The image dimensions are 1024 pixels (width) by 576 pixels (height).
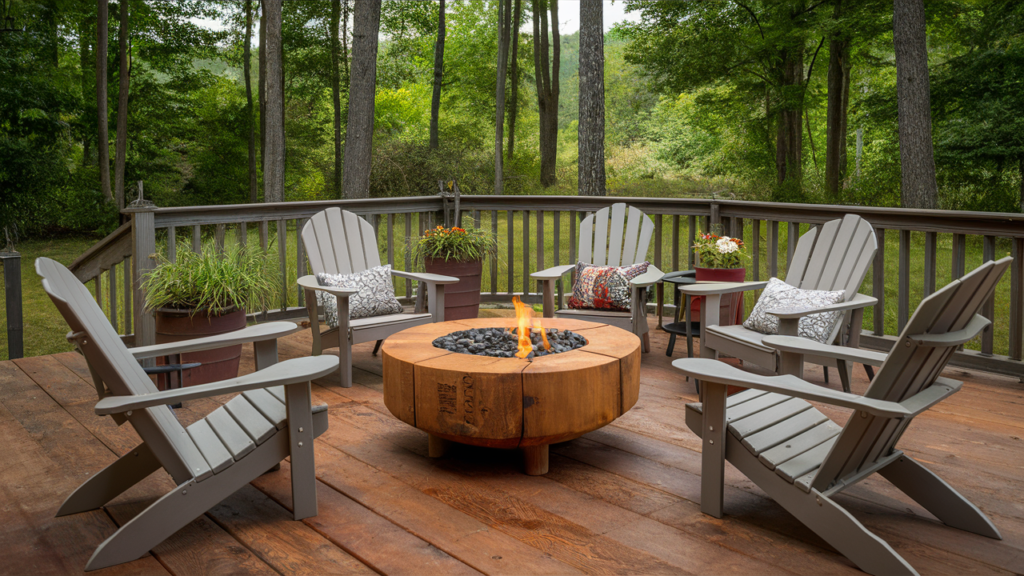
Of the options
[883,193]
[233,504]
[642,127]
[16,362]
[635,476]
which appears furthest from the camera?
[642,127]

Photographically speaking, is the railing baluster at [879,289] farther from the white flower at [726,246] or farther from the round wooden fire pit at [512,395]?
the round wooden fire pit at [512,395]

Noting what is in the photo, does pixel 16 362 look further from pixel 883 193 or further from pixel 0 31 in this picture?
pixel 883 193

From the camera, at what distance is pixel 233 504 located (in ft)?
7.74

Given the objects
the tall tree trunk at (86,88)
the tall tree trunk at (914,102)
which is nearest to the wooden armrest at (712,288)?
the tall tree trunk at (914,102)

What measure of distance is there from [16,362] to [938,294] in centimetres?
484

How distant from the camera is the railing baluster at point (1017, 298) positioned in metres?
3.59

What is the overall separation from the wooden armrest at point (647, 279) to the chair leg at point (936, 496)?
1955 millimetres

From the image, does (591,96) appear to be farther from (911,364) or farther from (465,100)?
(465,100)

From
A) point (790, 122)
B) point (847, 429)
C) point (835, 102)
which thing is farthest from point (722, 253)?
point (790, 122)

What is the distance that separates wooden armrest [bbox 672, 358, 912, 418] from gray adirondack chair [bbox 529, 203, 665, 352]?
1.88 meters

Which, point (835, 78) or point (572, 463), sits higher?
point (835, 78)

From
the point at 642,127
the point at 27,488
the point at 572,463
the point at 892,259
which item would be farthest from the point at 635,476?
the point at 642,127

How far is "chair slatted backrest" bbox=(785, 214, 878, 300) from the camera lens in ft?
11.3

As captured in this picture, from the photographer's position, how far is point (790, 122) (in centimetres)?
1375
